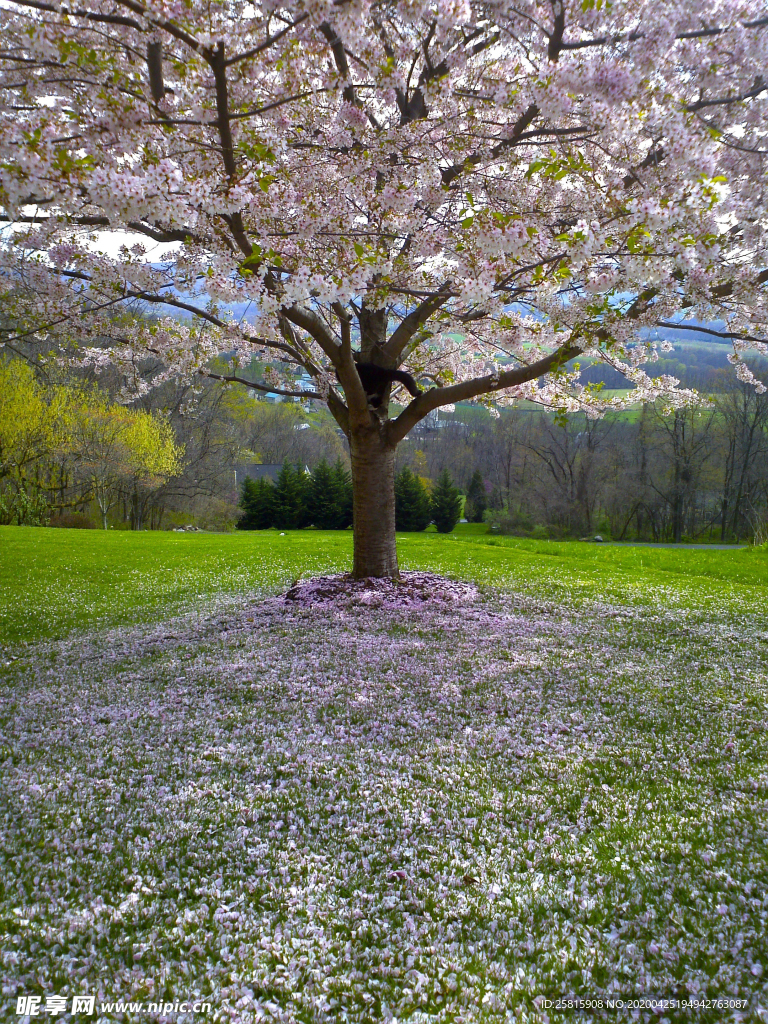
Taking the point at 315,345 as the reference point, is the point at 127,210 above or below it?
below

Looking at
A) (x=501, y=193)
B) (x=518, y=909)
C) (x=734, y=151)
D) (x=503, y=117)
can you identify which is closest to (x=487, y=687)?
(x=518, y=909)

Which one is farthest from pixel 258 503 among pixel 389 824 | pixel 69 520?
pixel 389 824

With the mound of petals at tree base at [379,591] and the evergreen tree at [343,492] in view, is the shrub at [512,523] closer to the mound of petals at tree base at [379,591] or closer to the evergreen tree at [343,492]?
the evergreen tree at [343,492]

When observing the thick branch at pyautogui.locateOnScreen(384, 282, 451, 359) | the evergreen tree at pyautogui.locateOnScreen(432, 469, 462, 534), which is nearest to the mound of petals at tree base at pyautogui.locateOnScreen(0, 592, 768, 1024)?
the thick branch at pyautogui.locateOnScreen(384, 282, 451, 359)

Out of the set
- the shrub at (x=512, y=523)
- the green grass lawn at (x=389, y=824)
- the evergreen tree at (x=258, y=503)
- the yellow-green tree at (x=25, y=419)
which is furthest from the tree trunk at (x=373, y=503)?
the shrub at (x=512, y=523)

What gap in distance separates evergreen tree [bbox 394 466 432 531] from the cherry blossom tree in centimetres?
3101

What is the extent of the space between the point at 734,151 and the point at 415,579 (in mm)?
7957

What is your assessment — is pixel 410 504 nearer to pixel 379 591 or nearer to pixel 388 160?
pixel 379 591

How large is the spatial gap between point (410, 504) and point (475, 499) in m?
13.9

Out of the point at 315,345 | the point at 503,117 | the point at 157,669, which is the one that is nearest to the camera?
the point at 157,669

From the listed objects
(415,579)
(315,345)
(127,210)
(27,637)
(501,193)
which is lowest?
(27,637)

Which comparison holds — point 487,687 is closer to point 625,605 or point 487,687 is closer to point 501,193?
point 625,605

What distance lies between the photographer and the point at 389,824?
144 inches

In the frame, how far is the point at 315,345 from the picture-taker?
12.5 metres
